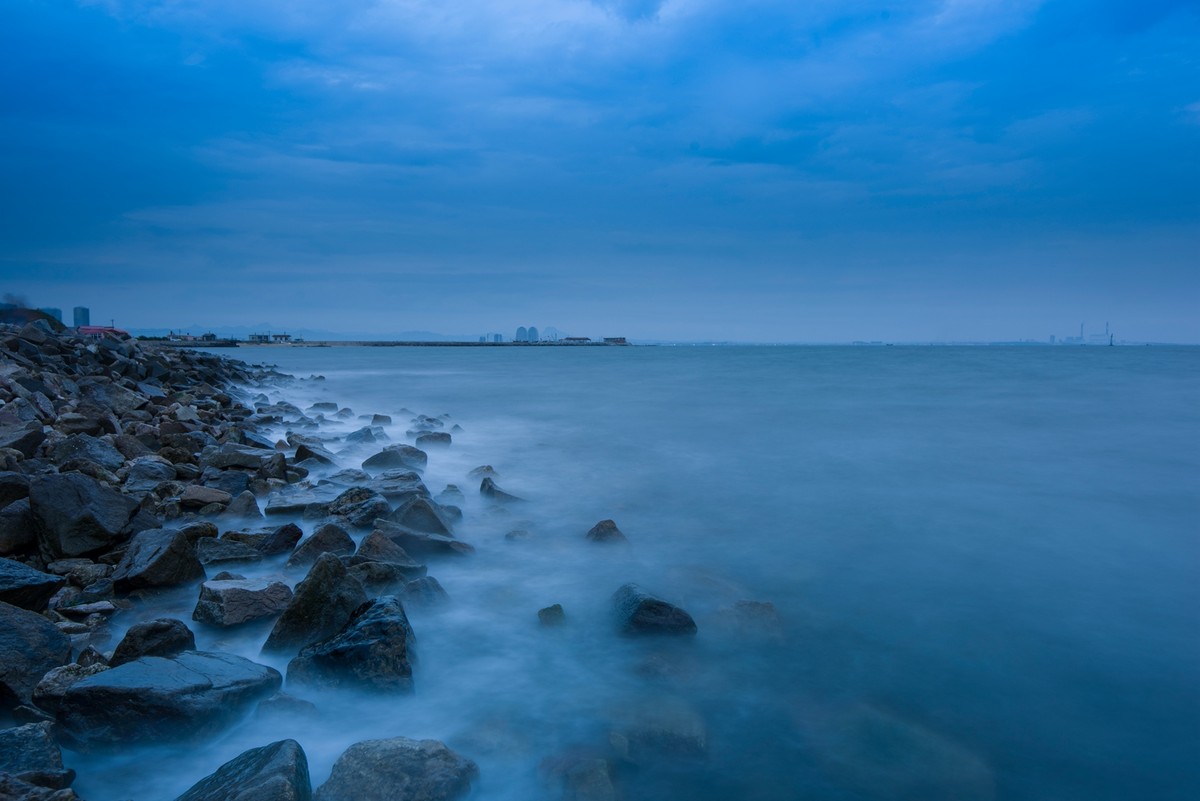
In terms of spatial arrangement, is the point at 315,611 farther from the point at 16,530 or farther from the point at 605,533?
the point at 605,533

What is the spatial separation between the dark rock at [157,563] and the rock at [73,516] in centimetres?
23

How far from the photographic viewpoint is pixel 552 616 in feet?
14.9

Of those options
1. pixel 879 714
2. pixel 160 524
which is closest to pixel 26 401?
pixel 160 524

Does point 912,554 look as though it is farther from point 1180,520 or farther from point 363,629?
point 363,629

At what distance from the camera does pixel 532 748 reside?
10.7ft

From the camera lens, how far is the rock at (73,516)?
4.47 meters

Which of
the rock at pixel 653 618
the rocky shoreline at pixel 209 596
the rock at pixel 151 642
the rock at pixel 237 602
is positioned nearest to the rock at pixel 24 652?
the rocky shoreline at pixel 209 596

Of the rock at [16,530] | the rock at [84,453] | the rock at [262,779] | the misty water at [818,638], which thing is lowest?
the misty water at [818,638]

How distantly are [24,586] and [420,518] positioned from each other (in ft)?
8.91

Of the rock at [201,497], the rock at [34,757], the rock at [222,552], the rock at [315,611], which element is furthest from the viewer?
the rock at [201,497]

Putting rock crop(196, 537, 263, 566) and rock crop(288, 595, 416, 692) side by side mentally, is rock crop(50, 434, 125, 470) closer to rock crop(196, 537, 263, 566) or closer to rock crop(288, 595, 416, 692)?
rock crop(196, 537, 263, 566)

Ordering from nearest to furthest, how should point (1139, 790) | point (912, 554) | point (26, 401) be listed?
point (1139, 790) → point (912, 554) → point (26, 401)

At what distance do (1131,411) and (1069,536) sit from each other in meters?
13.2

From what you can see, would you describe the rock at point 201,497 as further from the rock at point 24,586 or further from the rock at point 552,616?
the rock at point 552,616
